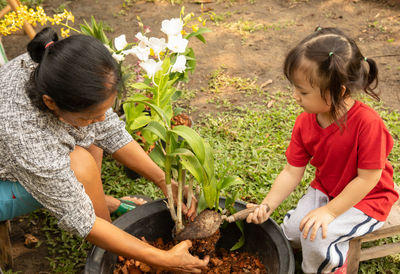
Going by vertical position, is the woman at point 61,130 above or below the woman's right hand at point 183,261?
above

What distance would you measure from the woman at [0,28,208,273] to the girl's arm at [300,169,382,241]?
45 centimetres

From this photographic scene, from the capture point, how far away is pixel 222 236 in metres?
1.84

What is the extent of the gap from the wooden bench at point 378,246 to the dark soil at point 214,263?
0.41 m

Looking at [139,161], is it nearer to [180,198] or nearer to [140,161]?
[140,161]

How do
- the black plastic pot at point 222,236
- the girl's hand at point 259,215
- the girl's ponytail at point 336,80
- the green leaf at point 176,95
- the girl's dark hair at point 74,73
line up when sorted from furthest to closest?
the green leaf at point 176,95 < the girl's hand at point 259,215 < the black plastic pot at point 222,236 < the girl's ponytail at point 336,80 < the girl's dark hair at point 74,73

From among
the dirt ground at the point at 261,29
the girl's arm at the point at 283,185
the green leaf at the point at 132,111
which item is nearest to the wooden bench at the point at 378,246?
the girl's arm at the point at 283,185

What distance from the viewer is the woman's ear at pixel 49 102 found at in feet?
4.18

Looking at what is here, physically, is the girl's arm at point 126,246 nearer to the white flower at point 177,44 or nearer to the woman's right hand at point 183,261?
the woman's right hand at point 183,261

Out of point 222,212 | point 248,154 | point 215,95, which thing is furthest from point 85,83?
point 215,95

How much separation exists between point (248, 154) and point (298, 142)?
2.67 feet

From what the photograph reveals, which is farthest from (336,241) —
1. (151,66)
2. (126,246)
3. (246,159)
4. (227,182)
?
(151,66)

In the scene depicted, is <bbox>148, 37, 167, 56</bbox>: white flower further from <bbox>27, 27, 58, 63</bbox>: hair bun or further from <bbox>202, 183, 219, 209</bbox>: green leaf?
<bbox>202, 183, 219, 209</bbox>: green leaf

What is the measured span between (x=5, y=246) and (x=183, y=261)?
960 millimetres

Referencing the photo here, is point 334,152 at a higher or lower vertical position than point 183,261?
higher
